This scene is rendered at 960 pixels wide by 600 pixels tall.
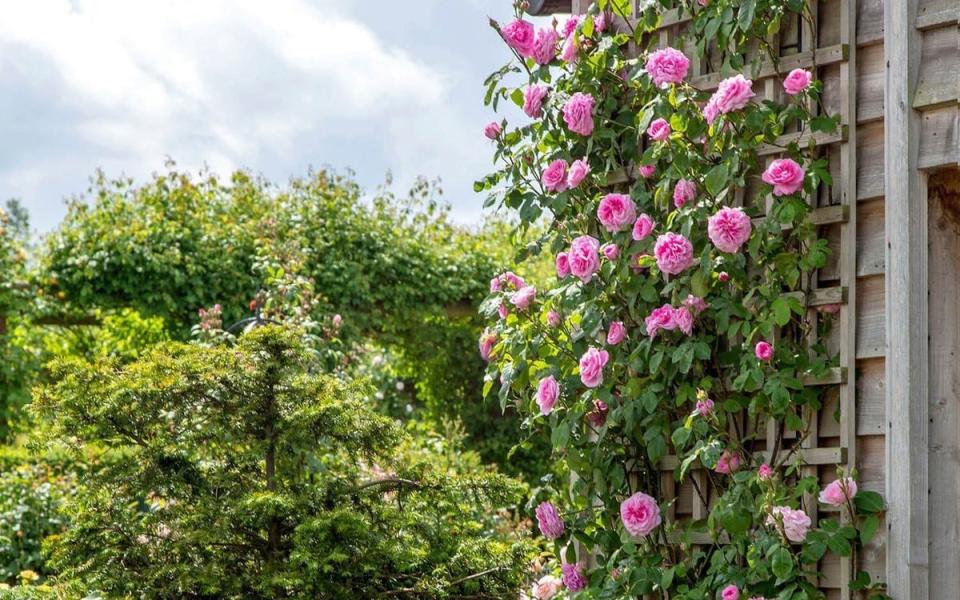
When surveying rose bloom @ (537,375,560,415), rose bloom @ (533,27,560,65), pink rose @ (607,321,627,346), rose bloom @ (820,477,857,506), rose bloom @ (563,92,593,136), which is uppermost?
rose bloom @ (533,27,560,65)

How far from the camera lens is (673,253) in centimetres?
304

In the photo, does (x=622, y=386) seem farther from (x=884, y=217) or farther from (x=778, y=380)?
(x=884, y=217)

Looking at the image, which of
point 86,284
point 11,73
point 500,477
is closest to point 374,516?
point 500,477

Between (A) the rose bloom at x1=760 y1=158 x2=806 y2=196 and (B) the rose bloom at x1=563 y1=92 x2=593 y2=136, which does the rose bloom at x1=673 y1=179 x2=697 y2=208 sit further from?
(B) the rose bloom at x1=563 y1=92 x2=593 y2=136

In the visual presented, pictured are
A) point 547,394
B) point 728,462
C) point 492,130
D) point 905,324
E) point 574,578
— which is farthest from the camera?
point 492,130

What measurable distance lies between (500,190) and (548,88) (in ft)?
1.14

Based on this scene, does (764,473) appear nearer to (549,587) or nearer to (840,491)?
(840,491)

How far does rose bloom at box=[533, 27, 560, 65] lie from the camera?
3.54 metres

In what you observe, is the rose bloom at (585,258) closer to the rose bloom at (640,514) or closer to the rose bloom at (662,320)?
the rose bloom at (662,320)

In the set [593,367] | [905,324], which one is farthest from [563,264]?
[905,324]

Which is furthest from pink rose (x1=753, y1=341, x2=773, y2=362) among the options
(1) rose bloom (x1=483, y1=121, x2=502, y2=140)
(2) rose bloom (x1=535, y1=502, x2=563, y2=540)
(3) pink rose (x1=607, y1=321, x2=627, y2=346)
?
(1) rose bloom (x1=483, y1=121, x2=502, y2=140)

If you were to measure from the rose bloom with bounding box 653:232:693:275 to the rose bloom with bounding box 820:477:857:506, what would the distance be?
0.67m

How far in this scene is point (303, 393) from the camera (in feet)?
11.8

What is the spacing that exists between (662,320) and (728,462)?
1.33 ft
